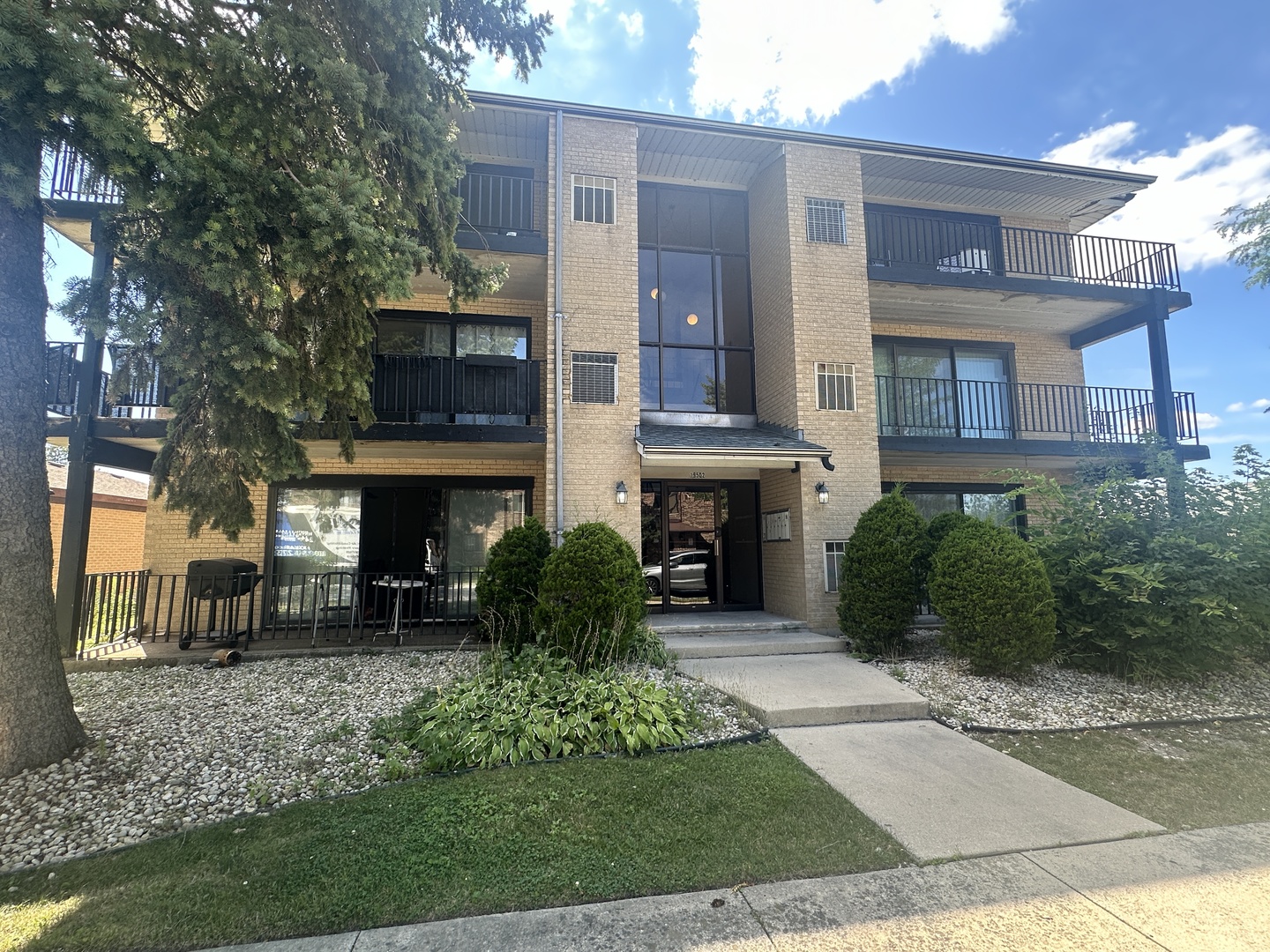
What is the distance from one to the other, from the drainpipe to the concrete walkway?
5784mm

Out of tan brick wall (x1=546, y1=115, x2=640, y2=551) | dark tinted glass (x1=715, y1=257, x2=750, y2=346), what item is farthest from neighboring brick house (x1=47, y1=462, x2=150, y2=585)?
dark tinted glass (x1=715, y1=257, x2=750, y2=346)

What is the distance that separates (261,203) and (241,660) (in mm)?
5772

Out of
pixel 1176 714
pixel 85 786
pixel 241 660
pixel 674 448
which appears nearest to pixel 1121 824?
pixel 1176 714

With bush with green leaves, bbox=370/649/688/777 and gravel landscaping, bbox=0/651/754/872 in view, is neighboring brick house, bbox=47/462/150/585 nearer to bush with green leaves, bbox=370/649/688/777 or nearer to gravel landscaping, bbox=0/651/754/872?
gravel landscaping, bbox=0/651/754/872

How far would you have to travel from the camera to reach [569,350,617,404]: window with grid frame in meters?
9.03

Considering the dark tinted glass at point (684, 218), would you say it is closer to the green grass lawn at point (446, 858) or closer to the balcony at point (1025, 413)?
the balcony at point (1025, 413)

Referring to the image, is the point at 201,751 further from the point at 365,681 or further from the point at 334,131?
the point at 334,131

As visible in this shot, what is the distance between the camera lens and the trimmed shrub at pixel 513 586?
7.18 m

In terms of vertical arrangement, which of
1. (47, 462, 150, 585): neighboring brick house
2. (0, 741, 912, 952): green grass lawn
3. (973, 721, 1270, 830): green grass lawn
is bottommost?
(973, 721, 1270, 830): green grass lawn

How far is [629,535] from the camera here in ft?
28.6

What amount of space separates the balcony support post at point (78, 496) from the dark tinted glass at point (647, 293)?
7.52 meters

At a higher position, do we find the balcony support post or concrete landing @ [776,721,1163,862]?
the balcony support post

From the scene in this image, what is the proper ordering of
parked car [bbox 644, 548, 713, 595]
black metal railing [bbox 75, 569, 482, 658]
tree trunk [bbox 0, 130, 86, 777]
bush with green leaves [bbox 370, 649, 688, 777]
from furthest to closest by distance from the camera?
parked car [bbox 644, 548, 713, 595] → black metal railing [bbox 75, 569, 482, 658] → bush with green leaves [bbox 370, 649, 688, 777] → tree trunk [bbox 0, 130, 86, 777]

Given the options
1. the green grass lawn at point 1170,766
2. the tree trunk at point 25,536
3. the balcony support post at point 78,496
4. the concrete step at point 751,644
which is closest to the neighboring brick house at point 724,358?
the balcony support post at point 78,496
